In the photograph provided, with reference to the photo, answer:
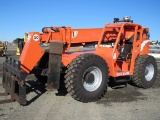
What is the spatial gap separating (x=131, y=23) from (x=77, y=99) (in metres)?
3.16

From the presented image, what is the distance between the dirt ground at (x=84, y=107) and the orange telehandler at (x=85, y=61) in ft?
1.01

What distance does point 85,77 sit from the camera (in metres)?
6.67

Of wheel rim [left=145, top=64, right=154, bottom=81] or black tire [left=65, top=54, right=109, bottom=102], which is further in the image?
wheel rim [left=145, top=64, right=154, bottom=81]

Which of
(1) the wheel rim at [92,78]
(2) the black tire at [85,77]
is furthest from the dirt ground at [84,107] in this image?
(1) the wheel rim at [92,78]

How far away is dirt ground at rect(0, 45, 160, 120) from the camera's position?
541 cm

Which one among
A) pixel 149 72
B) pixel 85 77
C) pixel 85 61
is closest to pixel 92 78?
pixel 85 77

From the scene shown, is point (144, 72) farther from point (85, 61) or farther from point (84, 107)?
point (84, 107)

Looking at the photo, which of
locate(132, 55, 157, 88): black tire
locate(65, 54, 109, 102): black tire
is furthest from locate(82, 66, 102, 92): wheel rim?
locate(132, 55, 157, 88): black tire

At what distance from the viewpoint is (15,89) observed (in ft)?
21.1

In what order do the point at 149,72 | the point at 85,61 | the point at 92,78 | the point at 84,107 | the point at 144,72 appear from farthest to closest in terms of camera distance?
1. the point at 149,72
2. the point at 144,72
3. the point at 92,78
4. the point at 85,61
5. the point at 84,107

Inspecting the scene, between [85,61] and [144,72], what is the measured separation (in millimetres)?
2755

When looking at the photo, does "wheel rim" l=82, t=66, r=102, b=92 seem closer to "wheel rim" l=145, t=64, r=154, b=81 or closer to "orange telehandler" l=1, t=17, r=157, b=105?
"orange telehandler" l=1, t=17, r=157, b=105

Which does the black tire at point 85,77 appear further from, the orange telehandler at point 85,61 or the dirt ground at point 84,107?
the dirt ground at point 84,107

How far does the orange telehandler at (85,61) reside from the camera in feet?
20.6
